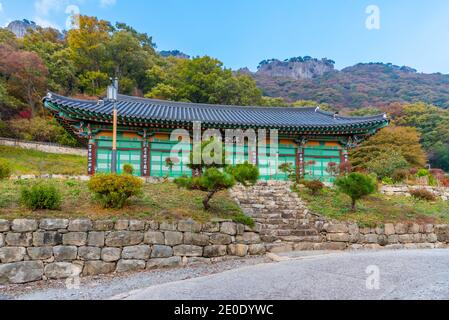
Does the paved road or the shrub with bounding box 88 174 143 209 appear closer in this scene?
the paved road

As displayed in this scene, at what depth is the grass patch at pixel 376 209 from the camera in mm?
11742

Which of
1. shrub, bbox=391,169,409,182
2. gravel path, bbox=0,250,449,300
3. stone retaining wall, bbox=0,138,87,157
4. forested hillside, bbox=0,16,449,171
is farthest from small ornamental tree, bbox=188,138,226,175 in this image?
forested hillside, bbox=0,16,449,171

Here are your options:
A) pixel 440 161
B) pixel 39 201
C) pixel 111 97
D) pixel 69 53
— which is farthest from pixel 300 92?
pixel 39 201

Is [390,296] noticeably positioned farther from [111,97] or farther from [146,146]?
[146,146]

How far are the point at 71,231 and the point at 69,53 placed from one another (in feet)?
139

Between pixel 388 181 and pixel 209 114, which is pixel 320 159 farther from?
pixel 209 114

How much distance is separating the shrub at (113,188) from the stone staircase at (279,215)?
4.23m

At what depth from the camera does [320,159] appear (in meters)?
19.1

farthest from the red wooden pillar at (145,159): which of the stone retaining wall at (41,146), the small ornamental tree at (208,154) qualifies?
the stone retaining wall at (41,146)

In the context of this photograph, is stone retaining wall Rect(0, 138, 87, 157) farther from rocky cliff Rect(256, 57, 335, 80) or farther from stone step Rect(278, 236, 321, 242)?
rocky cliff Rect(256, 57, 335, 80)

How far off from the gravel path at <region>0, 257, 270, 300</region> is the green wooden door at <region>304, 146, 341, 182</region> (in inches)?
440

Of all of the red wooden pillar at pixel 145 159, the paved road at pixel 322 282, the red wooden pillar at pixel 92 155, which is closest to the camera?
the paved road at pixel 322 282

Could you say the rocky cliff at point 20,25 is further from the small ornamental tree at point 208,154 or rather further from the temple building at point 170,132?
the small ornamental tree at point 208,154

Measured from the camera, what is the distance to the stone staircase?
10.5 metres
